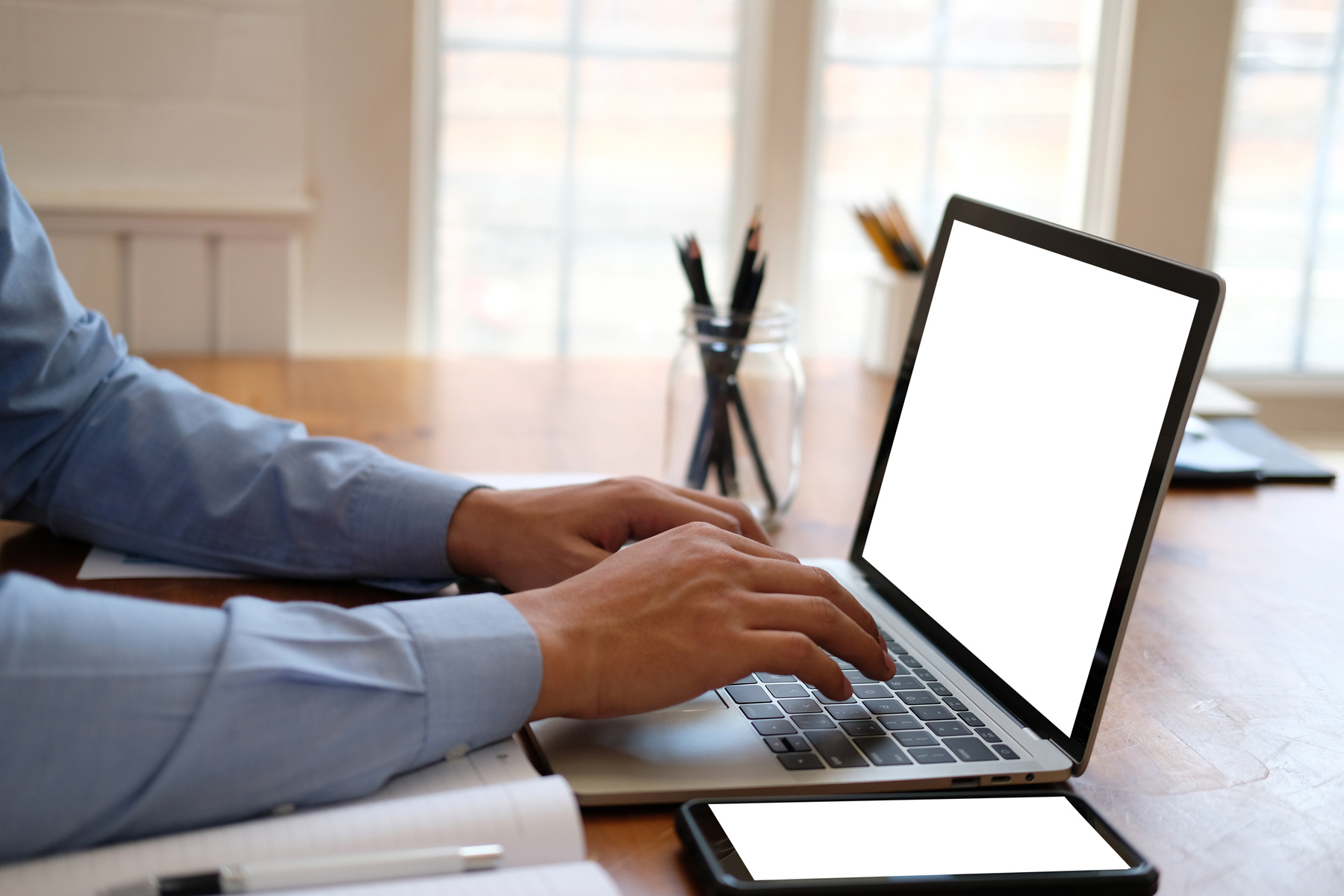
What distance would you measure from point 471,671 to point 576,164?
1806 millimetres

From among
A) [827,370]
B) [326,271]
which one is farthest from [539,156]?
[827,370]

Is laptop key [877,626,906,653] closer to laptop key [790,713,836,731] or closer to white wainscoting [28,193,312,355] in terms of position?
laptop key [790,713,836,731]

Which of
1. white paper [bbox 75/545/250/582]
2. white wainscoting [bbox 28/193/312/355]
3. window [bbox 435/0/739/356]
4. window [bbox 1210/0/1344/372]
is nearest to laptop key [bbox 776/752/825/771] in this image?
white paper [bbox 75/545/250/582]

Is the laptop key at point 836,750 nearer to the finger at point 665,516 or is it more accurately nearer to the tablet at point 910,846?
the tablet at point 910,846

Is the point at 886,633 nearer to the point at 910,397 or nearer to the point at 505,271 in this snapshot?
the point at 910,397

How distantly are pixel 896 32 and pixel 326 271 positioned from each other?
113cm

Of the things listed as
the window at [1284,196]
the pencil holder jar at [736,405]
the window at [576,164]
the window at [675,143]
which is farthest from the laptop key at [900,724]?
the window at [1284,196]

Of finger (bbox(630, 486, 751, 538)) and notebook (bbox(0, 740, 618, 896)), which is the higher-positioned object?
finger (bbox(630, 486, 751, 538))

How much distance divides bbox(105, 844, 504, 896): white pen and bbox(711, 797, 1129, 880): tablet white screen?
11cm

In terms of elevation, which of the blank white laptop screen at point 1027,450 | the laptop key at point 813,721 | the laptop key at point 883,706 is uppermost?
the blank white laptop screen at point 1027,450

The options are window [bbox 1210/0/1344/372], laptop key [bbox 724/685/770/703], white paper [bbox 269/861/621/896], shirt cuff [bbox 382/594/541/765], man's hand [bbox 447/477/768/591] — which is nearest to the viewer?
white paper [bbox 269/861/621/896]

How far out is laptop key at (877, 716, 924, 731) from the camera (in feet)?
2.05

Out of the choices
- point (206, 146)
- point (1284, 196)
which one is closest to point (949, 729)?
point (206, 146)

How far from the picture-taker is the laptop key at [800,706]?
64cm
